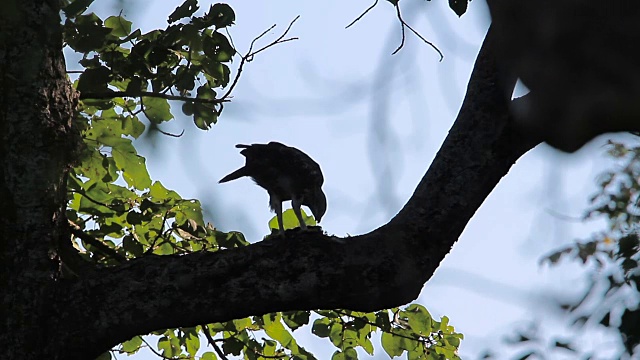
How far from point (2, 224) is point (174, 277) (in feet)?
2.31

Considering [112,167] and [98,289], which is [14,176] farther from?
[112,167]

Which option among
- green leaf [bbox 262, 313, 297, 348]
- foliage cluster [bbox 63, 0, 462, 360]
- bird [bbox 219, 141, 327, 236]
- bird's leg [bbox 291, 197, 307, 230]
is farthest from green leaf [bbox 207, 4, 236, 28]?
green leaf [bbox 262, 313, 297, 348]

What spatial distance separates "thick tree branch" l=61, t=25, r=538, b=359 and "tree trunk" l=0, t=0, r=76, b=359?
125 mm

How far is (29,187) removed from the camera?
11.0ft

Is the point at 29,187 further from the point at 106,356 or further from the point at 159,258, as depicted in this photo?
the point at 106,356

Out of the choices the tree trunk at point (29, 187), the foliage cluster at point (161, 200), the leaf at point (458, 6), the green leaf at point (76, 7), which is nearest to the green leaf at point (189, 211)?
the foliage cluster at point (161, 200)

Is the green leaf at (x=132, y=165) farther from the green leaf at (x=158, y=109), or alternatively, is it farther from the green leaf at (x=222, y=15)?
the green leaf at (x=222, y=15)

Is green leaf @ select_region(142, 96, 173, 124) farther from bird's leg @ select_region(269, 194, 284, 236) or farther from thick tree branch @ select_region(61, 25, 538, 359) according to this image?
thick tree branch @ select_region(61, 25, 538, 359)

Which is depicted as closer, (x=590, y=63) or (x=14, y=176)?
(x=590, y=63)

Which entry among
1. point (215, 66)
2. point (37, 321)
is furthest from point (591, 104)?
point (215, 66)

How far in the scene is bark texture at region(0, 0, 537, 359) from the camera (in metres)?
3.28

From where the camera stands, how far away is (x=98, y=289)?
3.34 meters

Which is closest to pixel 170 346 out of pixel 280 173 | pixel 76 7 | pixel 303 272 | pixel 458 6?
pixel 280 173

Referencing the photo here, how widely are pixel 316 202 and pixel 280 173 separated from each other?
1.19 ft
